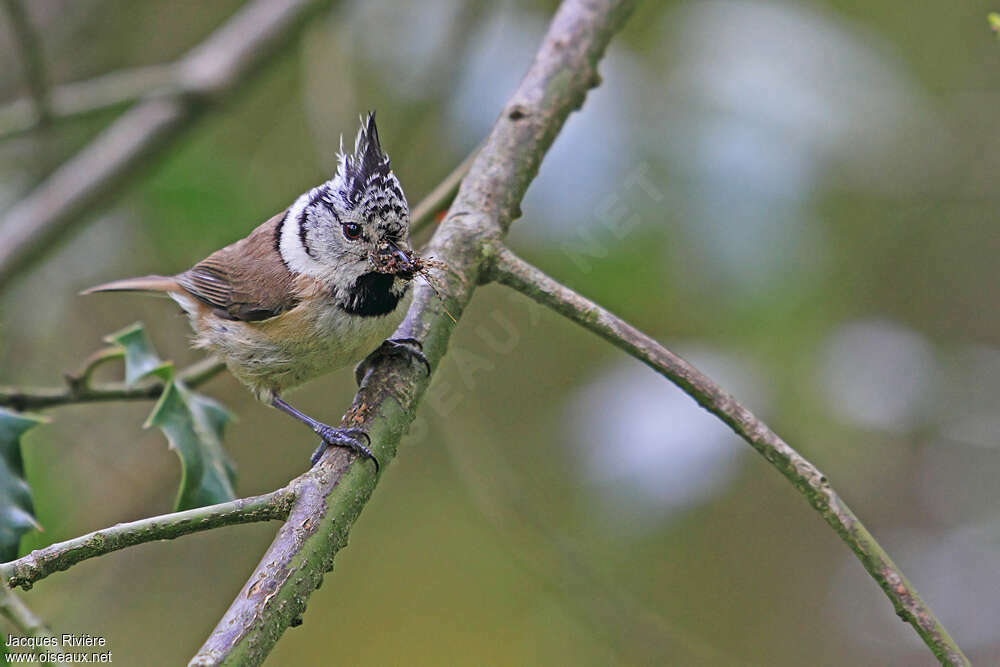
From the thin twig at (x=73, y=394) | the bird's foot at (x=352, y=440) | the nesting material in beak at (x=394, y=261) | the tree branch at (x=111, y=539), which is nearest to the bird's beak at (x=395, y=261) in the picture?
the nesting material in beak at (x=394, y=261)

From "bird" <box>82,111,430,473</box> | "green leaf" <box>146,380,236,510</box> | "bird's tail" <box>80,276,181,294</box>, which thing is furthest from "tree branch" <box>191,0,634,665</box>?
"bird's tail" <box>80,276,181,294</box>

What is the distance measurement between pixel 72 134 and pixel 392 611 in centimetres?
298

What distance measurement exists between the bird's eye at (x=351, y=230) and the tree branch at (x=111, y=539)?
1.16 meters

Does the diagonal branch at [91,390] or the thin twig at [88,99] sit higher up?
the thin twig at [88,99]

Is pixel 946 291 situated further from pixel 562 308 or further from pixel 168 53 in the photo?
pixel 168 53

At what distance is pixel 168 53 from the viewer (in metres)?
5.03

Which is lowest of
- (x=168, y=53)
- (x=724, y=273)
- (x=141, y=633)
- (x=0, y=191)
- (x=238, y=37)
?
(x=141, y=633)

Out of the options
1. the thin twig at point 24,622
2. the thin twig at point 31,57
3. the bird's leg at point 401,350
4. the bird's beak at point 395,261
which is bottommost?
the thin twig at point 24,622

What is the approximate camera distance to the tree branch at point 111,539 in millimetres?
1426

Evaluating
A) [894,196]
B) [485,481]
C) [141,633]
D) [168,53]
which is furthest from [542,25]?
[141,633]

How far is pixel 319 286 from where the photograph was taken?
98.9 inches

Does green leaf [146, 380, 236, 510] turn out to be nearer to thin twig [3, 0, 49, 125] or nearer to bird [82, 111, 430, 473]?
bird [82, 111, 430, 473]

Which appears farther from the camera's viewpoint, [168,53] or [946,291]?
[168,53]

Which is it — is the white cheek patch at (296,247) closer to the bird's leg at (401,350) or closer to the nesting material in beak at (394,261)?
the nesting material in beak at (394,261)
